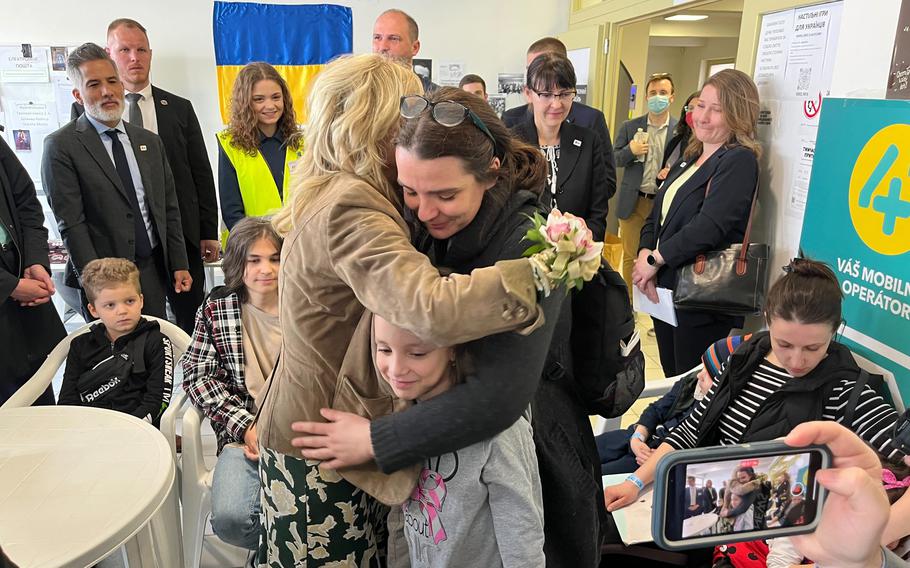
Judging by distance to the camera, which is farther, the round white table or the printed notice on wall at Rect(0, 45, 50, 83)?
the printed notice on wall at Rect(0, 45, 50, 83)

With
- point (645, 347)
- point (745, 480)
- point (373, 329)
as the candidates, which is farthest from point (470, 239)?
point (645, 347)

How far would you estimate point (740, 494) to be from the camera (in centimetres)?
74

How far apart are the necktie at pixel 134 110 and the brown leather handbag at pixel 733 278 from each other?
288 cm

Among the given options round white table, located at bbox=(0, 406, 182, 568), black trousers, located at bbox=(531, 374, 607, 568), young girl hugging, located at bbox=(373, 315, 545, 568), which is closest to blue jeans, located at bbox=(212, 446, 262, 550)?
round white table, located at bbox=(0, 406, 182, 568)

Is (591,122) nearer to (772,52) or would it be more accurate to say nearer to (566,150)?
(566,150)

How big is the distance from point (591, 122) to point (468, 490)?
2.51 meters

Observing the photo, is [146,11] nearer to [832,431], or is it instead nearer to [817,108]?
[817,108]

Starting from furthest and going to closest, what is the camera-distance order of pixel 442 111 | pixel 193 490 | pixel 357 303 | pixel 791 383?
pixel 193 490, pixel 791 383, pixel 357 303, pixel 442 111

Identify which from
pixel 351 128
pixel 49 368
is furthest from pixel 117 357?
pixel 351 128

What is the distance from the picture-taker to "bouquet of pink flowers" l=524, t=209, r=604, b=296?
96 centimetres

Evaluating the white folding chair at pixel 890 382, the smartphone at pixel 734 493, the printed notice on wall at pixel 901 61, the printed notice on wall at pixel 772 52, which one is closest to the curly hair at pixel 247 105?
the printed notice on wall at pixel 772 52

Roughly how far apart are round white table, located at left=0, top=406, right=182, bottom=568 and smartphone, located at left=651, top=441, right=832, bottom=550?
1168 mm

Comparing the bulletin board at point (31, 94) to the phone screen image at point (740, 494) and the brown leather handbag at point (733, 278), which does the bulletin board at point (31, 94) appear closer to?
the brown leather handbag at point (733, 278)

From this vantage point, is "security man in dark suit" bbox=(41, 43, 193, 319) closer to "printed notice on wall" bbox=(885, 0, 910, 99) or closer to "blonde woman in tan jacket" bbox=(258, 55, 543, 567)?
"blonde woman in tan jacket" bbox=(258, 55, 543, 567)
